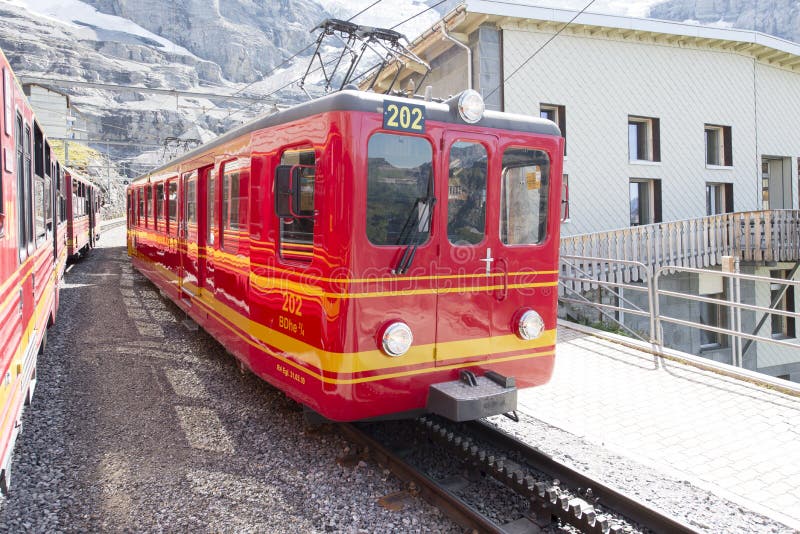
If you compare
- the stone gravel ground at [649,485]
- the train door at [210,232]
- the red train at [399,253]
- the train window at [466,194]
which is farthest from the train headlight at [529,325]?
the train door at [210,232]

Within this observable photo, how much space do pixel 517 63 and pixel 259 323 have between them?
11.7 metres

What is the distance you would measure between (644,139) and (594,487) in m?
15.6

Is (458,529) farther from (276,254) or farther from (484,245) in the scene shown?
(276,254)

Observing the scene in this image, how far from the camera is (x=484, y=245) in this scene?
4980 millimetres

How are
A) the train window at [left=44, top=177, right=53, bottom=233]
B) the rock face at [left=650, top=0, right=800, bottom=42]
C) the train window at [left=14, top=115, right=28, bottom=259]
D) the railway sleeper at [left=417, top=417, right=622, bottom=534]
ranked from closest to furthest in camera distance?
the railway sleeper at [left=417, top=417, right=622, bottom=534], the train window at [left=14, top=115, right=28, bottom=259], the train window at [left=44, top=177, right=53, bottom=233], the rock face at [left=650, top=0, right=800, bottom=42]

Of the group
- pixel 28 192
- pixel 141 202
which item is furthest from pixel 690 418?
pixel 141 202

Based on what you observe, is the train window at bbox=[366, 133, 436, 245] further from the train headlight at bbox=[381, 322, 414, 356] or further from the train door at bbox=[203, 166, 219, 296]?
the train door at bbox=[203, 166, 219, 296]

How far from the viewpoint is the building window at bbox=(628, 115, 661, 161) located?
1728 cm

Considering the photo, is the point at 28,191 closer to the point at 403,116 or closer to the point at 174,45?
the point at 403,116

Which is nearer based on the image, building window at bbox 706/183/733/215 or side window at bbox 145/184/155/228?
side window at bbox 145/184/155/228

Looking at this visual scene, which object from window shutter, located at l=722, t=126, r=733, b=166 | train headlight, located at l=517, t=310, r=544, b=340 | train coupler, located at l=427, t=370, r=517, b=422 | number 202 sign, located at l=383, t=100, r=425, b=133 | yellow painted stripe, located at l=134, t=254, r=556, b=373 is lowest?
train coupler, located at l=427, t=370, r=517, b=422

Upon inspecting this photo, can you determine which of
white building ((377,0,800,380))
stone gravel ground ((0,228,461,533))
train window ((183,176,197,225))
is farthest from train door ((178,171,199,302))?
white building ((377,0,800,380))

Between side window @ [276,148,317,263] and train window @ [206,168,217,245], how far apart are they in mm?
2287

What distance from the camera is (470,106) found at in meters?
4.80
